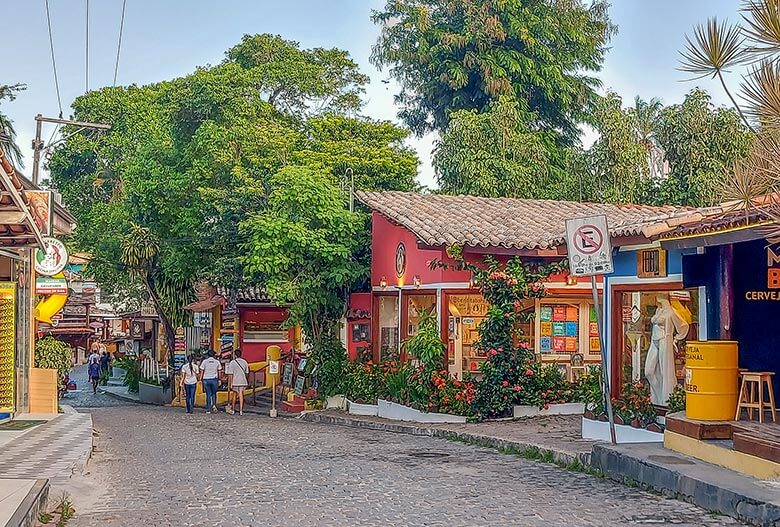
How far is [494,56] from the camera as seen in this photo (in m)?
35.1

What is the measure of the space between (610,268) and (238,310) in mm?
21535

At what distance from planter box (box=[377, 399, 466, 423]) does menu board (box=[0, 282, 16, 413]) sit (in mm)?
7626

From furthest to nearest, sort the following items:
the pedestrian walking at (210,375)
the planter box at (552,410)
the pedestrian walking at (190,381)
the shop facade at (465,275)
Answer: the pedestrian walking at (190,381) → the pedestrian walking at (210,375) → the shop facade at (465,275) → the planter box at (552,410)

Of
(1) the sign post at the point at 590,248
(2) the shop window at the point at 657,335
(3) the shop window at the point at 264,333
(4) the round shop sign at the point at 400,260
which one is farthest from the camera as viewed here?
(3) the shop window at the point at 264,333

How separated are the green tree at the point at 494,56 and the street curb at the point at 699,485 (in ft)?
80.6

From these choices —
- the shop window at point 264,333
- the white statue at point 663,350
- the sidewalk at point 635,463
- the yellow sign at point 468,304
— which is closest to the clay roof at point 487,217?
the yellow sign at point 468,304

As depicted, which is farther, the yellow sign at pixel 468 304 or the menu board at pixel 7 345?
the yellow sign at pixel 468 304

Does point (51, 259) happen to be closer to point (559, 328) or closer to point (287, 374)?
point (287, 374)

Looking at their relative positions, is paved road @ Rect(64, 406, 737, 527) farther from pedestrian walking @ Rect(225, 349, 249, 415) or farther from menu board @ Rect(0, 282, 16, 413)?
pedestrian walking @ Rect(225, 349, 249, 415)

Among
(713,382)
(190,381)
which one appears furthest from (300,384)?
(713,382)

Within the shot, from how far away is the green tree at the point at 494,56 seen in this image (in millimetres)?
35125

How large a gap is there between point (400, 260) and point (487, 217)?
2.32 meters

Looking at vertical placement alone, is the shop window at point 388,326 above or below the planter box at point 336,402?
above

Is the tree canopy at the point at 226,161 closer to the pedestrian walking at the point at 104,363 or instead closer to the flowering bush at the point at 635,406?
the flowering bush at the point at 635,406
